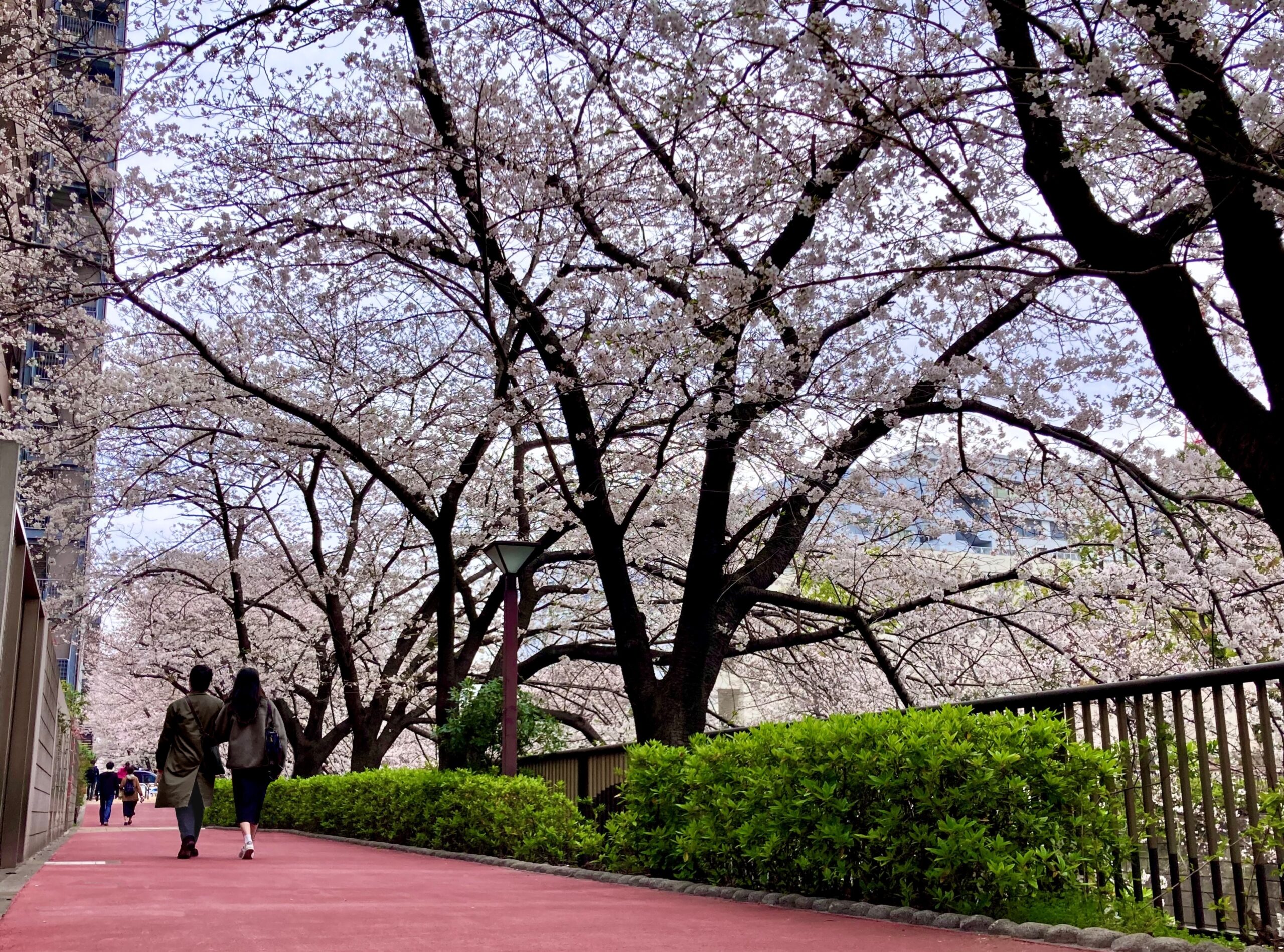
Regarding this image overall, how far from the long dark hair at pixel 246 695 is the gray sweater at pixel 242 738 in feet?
0.13

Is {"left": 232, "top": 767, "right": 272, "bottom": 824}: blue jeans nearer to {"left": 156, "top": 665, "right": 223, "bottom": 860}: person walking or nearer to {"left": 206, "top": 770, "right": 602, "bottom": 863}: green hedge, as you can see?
{"left": 156, "top": 665, "right": 223, "bottom": 860}: person walking

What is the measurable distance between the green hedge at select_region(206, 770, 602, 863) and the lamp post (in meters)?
0.34

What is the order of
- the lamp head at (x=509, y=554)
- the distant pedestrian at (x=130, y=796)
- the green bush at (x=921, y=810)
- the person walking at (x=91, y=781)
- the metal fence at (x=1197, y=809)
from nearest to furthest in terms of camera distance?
1. the metal fence at (x=1197, y=809)
2. the green bush at (x=921, y=810)
3. the lamp head at (x=509, y=554)
4. the distant pedestrian at (x=130, y=796)
5. the person walking at (x=91, y=781)

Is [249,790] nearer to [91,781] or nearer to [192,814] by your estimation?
[192,814]

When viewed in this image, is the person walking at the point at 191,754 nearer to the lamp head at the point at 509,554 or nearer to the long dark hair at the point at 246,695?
the long dark hair at the point at 246,695

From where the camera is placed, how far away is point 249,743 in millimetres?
10664

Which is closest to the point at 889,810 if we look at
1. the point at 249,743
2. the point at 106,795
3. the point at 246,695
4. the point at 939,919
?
the point at 939,919

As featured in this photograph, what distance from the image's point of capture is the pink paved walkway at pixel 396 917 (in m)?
4.98

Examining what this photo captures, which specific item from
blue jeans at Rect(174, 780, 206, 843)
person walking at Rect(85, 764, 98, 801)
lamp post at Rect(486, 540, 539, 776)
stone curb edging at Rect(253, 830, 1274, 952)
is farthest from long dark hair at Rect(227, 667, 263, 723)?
person walking at Rect(85, 764, 98, 801)

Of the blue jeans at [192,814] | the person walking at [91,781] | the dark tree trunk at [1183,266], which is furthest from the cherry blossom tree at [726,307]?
the person walking at [91,781]

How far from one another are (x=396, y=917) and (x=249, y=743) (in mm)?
5181

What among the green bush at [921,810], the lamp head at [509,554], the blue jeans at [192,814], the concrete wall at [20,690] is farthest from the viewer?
the lamp head at [509,554]

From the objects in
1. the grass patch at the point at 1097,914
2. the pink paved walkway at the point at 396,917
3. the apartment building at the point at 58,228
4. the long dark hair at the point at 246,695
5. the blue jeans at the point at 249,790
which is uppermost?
the apartment building at the point at 58,228

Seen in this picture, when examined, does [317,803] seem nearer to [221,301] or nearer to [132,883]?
[221,301]
